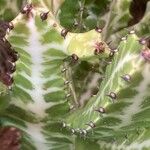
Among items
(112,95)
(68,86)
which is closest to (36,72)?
(68,86)

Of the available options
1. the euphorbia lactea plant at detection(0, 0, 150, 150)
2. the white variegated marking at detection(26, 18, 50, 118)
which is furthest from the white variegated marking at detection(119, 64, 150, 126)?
the white variegated marking at detection(26, 18, 50, 118)

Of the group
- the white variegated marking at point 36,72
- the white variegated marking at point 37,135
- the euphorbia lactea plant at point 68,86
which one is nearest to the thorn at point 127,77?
the euphorbia lactea plant at point 68,86

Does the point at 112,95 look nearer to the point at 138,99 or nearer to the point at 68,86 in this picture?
the point at 138,99

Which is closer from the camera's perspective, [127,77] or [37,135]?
[127,77]

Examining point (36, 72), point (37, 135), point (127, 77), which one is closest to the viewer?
point (127, 77)

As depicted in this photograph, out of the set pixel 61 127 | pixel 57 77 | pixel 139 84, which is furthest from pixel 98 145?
pixel 139 84

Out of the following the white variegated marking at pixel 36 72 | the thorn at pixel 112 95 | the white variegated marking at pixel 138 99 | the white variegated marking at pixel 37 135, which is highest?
the white variegated marking at pixel 36 72

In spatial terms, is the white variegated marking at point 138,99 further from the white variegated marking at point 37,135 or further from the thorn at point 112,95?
the white variegated marking at point 37,135

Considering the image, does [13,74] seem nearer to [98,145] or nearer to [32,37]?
[32,37]
